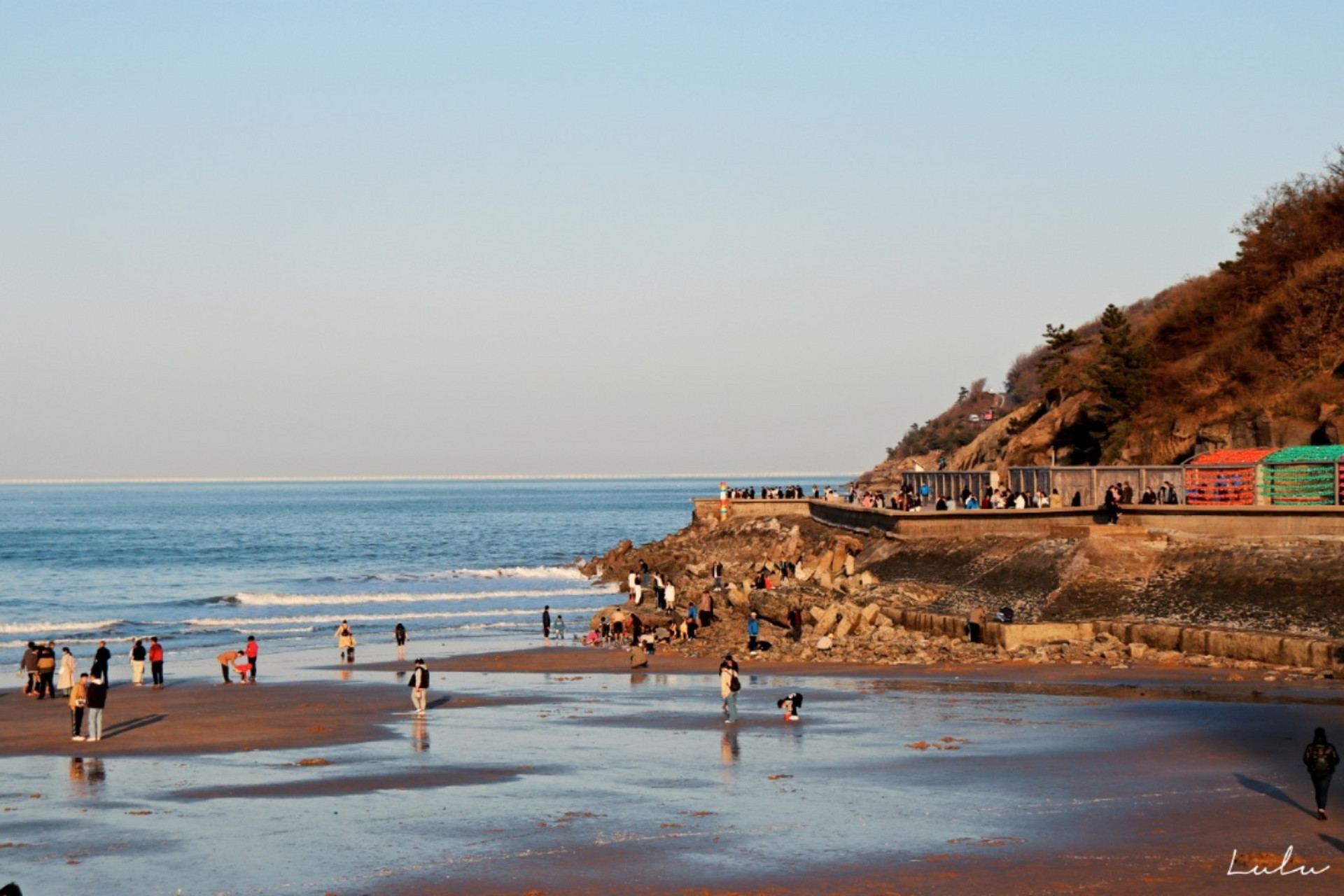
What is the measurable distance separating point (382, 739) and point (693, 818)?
950 cm

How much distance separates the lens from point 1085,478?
47406 mm

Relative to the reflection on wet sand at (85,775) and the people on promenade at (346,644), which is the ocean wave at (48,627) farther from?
the reflection on wet sand at (85,775)

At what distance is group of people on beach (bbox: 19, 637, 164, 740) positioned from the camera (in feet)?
87.0

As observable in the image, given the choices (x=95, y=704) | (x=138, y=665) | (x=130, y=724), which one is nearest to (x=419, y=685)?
(x=130, y=724)

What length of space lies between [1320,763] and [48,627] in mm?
54574

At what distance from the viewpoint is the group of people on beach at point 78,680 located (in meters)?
26.5

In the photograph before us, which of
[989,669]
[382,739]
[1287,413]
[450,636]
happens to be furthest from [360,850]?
[1287,413]

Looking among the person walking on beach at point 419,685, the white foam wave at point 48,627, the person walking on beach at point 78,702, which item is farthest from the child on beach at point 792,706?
the white foam wave at point 48,627

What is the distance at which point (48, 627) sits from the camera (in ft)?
192

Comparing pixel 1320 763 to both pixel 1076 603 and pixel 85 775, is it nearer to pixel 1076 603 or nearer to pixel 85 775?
pixel 85 775

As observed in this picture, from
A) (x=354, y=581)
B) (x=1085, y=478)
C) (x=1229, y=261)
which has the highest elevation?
(x=1229, y=261)

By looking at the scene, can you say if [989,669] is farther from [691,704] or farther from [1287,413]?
[1287,413]

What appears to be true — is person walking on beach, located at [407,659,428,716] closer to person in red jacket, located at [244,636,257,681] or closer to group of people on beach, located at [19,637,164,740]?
group of people on beach, located at [19,637,164,740]

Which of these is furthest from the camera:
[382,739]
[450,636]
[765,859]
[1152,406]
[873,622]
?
[1152,406]
